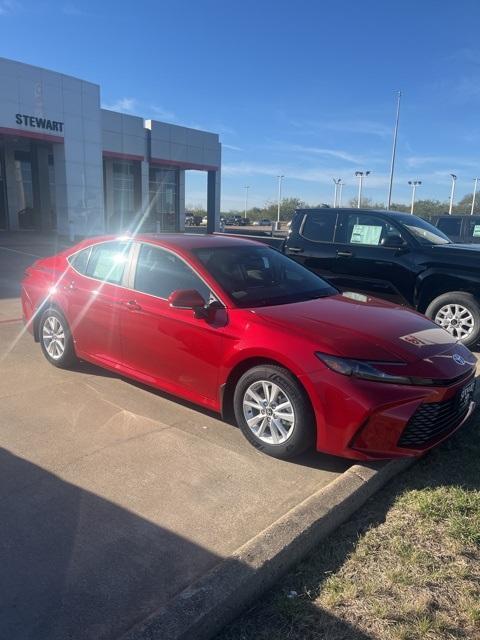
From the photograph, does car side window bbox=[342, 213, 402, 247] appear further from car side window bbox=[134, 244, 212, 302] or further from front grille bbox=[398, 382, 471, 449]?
front grille bbox=[398, 382, 471, 449]

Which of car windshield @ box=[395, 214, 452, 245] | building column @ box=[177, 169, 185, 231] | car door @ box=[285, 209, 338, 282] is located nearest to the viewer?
car windshield @ box=[395, 214, 452, 245]

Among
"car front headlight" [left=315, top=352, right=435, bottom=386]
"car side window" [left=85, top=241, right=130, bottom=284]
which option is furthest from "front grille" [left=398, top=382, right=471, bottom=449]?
"car side window" [left=85, top=241, right=130, bottom=284]

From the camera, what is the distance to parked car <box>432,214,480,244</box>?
13.5 meters

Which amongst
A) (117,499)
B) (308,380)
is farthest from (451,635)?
(117,499)

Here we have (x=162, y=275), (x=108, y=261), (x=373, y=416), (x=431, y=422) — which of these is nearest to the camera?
(x=373, y=416)

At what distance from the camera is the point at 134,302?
4668 mm

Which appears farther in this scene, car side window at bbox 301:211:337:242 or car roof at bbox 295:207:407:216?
car side window at bbox 301:211:337:242

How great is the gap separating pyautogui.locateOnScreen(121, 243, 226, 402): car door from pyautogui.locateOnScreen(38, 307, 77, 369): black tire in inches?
40.5

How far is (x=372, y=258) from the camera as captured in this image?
304 inches

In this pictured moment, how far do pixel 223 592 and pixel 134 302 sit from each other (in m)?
2.90

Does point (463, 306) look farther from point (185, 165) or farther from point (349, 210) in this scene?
point (185, 165)

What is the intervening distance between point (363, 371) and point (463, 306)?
4.23 m

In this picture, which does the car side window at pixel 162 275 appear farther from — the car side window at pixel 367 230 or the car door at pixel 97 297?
the car side window at pixel 367 230

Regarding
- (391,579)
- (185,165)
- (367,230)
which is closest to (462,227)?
(367,230)
